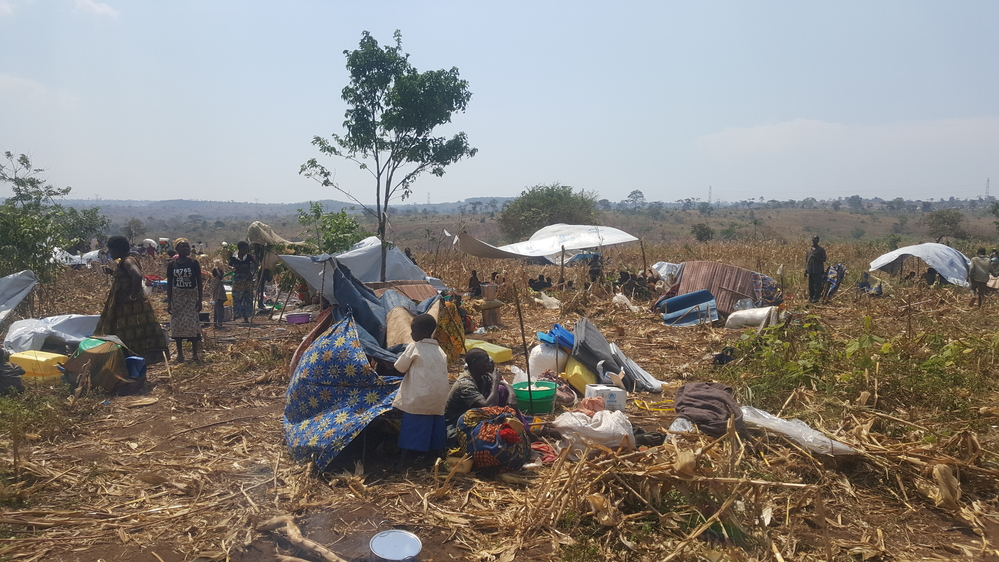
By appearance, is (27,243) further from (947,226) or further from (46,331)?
(947,226)

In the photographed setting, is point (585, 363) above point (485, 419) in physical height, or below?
below

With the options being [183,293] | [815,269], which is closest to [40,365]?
[183,293]

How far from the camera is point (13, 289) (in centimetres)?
673

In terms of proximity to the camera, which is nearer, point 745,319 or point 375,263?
point 745,319

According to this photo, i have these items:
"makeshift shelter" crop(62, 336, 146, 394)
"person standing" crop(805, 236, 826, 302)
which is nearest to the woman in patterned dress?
"makeshift shelter" crop(62, 336, 146, 394)

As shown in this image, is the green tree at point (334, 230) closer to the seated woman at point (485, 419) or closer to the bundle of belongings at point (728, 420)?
the seated woman at point (485, 419)

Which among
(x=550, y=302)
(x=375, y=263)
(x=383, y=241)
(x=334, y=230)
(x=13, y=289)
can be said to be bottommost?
(x=550, y=302)

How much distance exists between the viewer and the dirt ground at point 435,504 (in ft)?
10.7

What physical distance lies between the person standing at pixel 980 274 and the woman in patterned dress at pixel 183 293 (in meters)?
13.6

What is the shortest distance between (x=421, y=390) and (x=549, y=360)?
2.67 metres

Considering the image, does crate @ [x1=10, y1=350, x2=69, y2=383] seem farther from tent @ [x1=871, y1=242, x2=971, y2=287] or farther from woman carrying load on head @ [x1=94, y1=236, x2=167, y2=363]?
tent @ [x1=871, y1=242, x2=971, y2=287]

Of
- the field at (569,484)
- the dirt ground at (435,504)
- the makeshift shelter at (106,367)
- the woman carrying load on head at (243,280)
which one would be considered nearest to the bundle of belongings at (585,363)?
the field at (569,484)

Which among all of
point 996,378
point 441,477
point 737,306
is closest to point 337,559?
point 441,477

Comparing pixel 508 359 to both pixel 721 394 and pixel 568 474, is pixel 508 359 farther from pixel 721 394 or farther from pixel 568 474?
pixel 568 474
